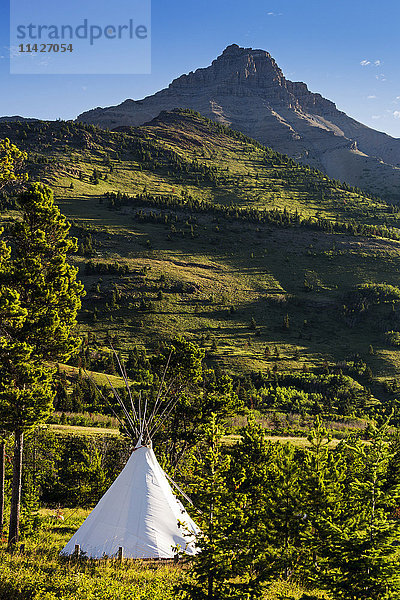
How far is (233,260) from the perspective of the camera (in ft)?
358

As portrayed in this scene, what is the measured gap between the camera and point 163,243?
11275cm

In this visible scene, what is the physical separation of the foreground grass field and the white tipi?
1.75 feet

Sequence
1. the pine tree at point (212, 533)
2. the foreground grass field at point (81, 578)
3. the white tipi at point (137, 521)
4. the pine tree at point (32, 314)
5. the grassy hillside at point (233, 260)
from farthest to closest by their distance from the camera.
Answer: the grassy hillside at point (233, 260) < the pine tree at point (32, 314) < the white tipi at point (137, 521) < the foreground grass field at point (81, 578) < the pine tree at point (212, 533)

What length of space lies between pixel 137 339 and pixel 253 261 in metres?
44.3

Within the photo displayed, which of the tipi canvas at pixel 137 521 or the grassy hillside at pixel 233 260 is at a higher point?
the grassy hillside at pixel 233 260

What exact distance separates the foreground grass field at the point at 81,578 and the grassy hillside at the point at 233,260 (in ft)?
174

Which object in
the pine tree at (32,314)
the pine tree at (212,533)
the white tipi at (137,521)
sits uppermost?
the pine tree at (32,314)

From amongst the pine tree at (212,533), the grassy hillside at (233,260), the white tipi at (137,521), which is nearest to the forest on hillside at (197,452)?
the pine tree at (212,533)

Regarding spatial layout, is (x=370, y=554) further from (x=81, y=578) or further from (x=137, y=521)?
(x=137, y=521)

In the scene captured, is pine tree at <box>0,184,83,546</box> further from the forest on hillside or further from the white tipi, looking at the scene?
the white tipi

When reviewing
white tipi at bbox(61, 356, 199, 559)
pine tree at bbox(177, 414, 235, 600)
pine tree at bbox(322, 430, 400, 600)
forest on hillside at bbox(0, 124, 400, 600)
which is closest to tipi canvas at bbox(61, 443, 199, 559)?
white tipi at bbox(61, 356, 199, 559)

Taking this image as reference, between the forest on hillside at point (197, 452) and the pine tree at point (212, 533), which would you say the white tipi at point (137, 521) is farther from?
the pine tree at point (212, 533)

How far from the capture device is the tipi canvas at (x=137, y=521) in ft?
50.3

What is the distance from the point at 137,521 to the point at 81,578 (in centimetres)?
389
